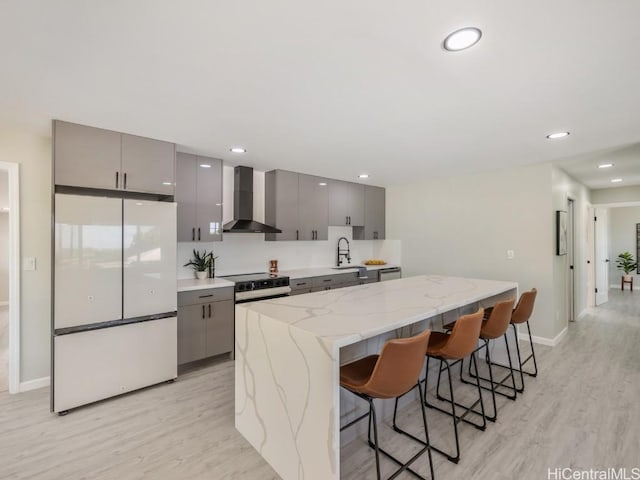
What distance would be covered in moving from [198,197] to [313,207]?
1.79m

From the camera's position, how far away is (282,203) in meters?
4.48

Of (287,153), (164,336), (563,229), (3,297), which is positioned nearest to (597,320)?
(563,229)

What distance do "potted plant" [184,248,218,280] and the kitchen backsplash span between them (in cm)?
6

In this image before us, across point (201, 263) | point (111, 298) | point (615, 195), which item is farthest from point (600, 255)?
point (111, 298)

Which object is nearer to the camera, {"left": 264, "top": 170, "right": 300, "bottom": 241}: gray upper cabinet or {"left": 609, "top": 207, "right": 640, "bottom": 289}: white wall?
{"left": 264, "top": 170, "right": 300, "bottom": 241}: gray upper cabinet

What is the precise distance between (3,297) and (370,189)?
793 cm

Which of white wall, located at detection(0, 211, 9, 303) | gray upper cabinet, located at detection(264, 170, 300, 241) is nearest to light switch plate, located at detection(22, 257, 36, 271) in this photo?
gray upper cabinet, located at detection(264, 170, 300, 241)

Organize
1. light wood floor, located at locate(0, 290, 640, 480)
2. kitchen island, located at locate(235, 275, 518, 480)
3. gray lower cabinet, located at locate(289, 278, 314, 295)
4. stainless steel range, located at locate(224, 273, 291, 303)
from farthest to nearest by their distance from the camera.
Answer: gray lower cabinet, located at locate(289, 278, 314, 295) < stainless steel range, located at locate(224, 273, 291, 303) < light wood floor, located at locate(0, 290, 640, 480) < kitchen island, located at locate(235, 275, 518, 480)

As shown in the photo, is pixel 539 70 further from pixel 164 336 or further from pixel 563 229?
pixel 164 336

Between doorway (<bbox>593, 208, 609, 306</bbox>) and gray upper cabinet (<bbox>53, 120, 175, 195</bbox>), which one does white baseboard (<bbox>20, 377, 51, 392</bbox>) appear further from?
doorway (<bbox>593, 208, 609, 306</bbox>)

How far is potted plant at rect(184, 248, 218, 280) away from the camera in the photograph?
3.88 metres

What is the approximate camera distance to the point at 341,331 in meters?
1.64

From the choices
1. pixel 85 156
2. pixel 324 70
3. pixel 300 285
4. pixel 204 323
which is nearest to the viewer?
pixel 324 70

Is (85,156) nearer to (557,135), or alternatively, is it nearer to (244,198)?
(244,198)
